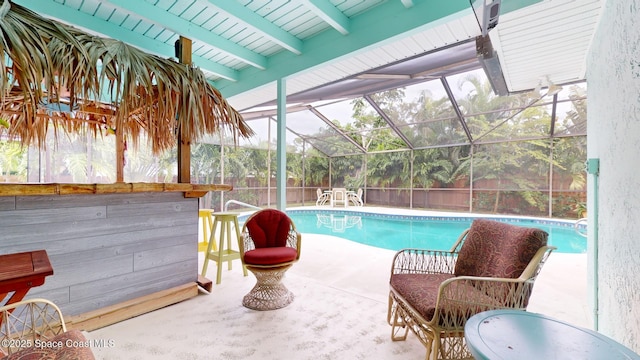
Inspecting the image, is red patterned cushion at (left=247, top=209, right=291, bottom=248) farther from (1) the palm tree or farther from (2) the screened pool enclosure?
(2) the screened pool enclosure

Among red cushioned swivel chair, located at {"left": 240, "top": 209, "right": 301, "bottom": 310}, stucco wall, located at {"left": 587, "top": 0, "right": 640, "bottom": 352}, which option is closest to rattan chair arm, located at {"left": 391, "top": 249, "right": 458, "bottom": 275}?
stucco wall, located at {"left": 587, "top": 0, "right": 640, "bottom": 352}

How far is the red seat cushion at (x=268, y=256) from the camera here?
8.89 ft

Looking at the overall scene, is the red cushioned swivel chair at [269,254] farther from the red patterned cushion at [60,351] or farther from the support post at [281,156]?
the red patterned cushion at [60,351]

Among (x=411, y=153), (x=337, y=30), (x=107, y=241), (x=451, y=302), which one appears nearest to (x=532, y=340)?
(x=451, y=302)

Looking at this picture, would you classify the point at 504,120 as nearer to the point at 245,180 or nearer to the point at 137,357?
the point at 245,180

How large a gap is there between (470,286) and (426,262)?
1.63ft

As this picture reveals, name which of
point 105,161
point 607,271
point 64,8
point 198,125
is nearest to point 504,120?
point 607,271

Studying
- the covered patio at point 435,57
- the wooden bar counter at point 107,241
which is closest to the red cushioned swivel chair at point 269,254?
the covered patio at point 435,57

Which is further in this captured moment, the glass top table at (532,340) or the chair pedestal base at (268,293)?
the chair pedestal base at (268,293)

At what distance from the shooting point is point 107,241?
8.22 feet

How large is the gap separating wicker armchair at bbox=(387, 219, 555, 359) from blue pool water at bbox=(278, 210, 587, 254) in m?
4.05

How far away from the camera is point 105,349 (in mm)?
2039

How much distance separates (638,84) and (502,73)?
7.53ft

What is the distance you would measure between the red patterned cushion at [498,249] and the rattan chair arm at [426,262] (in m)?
0.16
